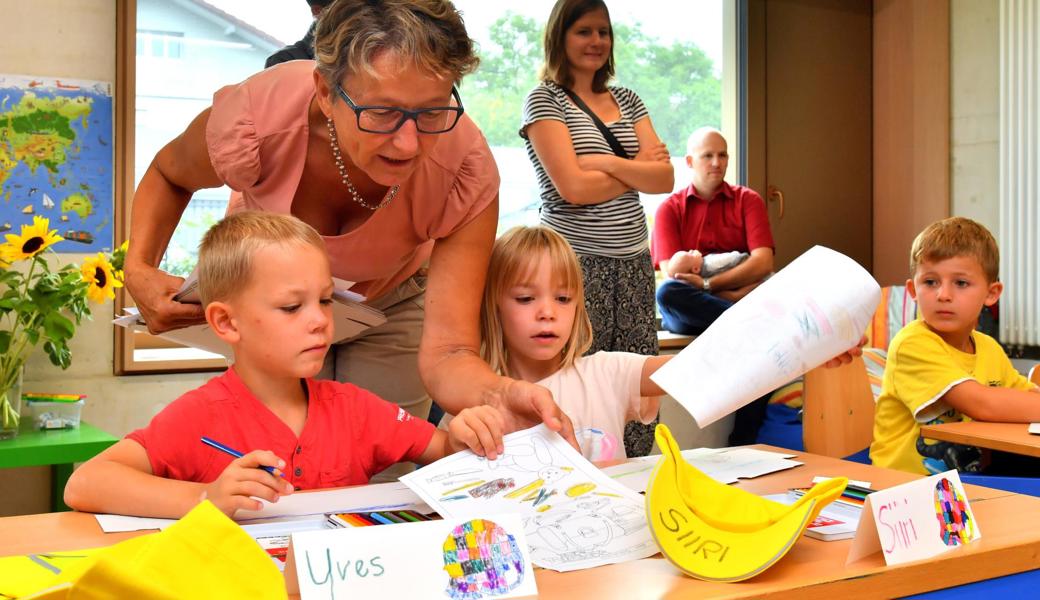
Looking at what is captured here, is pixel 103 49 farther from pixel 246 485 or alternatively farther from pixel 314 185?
pixel 246 485

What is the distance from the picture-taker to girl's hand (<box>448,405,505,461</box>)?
1157 mm

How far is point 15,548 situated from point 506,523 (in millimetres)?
487

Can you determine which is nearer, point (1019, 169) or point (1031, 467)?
point (1031, 467)

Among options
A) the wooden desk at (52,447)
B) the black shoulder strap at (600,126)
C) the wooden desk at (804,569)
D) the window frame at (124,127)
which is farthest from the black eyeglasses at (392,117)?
the window frame at (124,127)

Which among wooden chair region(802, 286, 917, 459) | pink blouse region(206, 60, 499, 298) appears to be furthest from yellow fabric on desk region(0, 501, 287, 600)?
wooden chair region(802, 286, 917, 459)

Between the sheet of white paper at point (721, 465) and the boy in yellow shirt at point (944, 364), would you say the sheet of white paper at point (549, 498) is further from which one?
the boy in yellow shirt at point (944, 364)

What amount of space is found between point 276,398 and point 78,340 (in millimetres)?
2165

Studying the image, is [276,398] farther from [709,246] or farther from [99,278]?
[709,246]

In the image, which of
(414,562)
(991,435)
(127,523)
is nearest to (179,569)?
(414,562)

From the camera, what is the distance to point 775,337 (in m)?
1.05

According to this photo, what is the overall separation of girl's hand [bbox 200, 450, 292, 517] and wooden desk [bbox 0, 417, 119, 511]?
151 cm

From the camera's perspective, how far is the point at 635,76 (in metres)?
4.46

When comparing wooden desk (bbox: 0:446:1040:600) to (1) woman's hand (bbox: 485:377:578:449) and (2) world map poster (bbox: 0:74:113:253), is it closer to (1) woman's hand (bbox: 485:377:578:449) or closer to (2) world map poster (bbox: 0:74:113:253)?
(1) woman's hand (bbox: 485:377:578:449)

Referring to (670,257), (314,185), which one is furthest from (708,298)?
(314,185)
